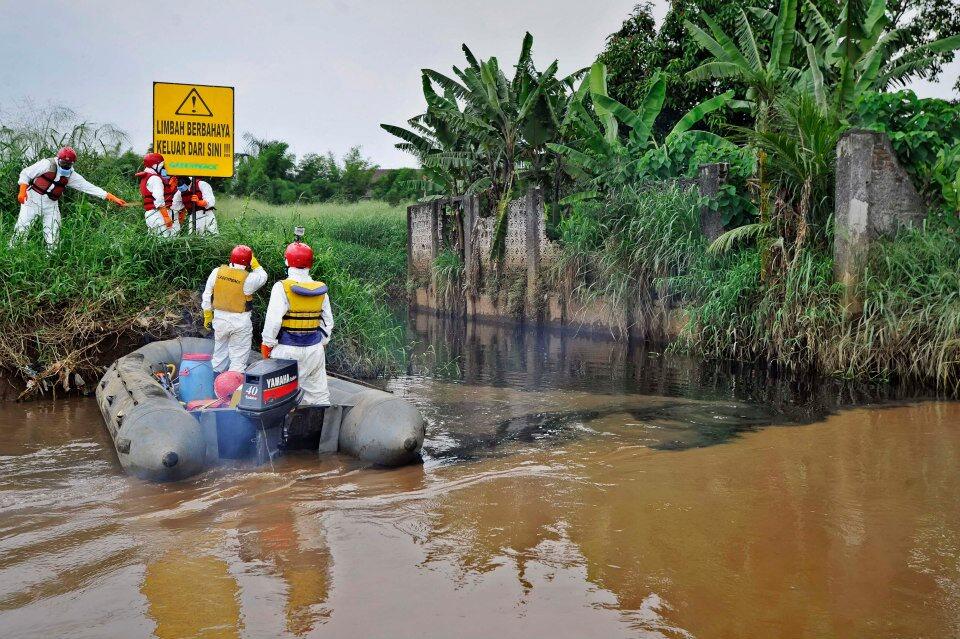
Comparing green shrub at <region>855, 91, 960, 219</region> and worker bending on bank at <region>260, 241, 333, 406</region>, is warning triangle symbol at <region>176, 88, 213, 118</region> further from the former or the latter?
green shrub at <region>855, 91, 960, 219</region>

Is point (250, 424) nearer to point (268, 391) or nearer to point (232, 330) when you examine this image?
point (268, 391)

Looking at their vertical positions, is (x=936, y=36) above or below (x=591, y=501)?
above

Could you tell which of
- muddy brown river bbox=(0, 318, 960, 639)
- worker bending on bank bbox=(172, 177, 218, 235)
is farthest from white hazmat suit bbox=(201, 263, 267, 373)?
worker bending on bank bbox=(172, 177, 218, 235)

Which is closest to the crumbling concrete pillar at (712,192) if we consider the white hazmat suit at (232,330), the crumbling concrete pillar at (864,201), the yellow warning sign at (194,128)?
the crumbling concrete pillar at (864,201)

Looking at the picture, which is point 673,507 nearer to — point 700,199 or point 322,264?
point 322,264

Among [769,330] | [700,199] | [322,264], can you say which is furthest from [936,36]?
[322,264]

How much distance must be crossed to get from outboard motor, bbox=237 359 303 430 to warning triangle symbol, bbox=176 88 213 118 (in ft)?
20.9

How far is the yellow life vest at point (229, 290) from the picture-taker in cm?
794

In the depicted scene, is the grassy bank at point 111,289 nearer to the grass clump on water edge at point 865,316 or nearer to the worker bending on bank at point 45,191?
the worker bending on bank at point 45,191

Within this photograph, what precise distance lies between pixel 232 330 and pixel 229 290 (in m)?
0.37

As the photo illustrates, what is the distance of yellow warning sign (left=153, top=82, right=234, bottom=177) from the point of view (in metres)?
11.4

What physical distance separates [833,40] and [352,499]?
12304 millimetres

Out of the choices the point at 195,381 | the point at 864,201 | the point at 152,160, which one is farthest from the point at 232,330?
the point at 864,201

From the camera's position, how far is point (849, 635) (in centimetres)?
382
